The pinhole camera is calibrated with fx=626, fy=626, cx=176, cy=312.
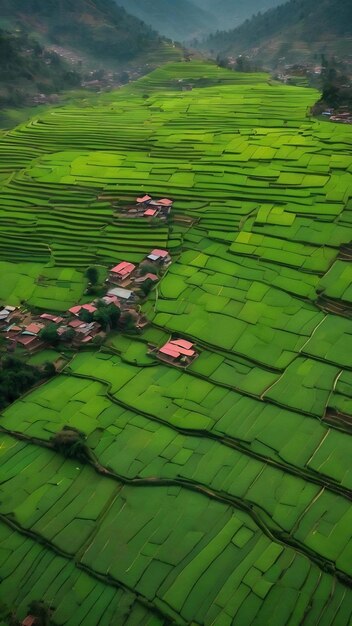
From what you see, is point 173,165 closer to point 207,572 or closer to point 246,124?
point 246,124

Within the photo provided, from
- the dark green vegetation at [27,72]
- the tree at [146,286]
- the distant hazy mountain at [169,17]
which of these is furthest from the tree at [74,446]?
the distant hazy mountain at [169,17]

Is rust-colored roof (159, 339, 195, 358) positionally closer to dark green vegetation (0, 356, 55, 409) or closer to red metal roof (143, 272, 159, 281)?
dark green vegetation (0, 356, 55, 409)

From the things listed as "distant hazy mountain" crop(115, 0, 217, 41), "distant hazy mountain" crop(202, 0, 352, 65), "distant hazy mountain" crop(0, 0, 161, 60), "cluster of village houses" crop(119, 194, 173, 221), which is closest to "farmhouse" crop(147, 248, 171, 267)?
"cluster of village houses" crop(119, 194, 173, 221)

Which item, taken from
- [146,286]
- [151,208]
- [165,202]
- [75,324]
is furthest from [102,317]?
[165,202]

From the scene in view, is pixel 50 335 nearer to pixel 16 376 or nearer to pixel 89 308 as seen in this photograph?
pixel 89 308

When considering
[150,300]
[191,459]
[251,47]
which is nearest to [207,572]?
[191,459]

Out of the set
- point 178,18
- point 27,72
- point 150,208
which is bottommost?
point 178,18

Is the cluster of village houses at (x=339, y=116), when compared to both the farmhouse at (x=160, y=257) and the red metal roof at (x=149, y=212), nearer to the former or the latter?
the red metal roof at (x=149, y=212)
